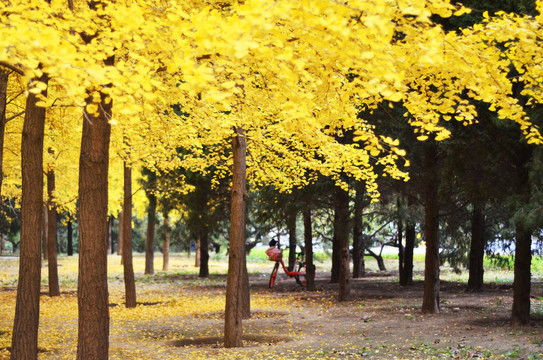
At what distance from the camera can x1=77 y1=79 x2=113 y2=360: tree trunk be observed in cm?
654

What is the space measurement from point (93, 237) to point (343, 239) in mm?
11260

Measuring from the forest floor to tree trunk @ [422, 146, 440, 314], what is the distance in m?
0.45

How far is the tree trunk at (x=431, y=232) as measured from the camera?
46.1 ft

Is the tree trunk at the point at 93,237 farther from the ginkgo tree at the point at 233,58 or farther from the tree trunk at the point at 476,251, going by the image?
the tree trunk at the point at 476,251

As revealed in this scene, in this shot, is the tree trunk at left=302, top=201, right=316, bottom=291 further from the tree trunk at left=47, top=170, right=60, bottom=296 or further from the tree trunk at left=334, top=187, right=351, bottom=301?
the tree trunk at left=47, top=170, right=60, bottom=296

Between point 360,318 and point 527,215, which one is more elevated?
point 527,215

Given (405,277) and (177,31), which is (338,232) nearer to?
(405,277)

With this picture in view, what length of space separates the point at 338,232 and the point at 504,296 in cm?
508

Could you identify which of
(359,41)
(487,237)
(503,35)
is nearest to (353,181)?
(487,237)

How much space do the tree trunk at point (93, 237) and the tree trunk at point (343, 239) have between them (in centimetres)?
1074

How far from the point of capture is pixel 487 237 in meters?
20.6

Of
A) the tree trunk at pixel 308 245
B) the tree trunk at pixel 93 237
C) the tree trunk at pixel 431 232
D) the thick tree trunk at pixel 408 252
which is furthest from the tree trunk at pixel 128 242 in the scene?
the thick tree trunk at pixel 408 252

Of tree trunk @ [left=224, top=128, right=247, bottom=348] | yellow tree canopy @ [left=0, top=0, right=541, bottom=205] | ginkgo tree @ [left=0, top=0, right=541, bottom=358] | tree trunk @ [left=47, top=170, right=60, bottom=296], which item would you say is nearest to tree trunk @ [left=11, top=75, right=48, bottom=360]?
ginkgo tree @ [left=0, top=0, right=541, bottom=358]

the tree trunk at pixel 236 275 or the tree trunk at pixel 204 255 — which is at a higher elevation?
the tree trunk at pixel 236 275
